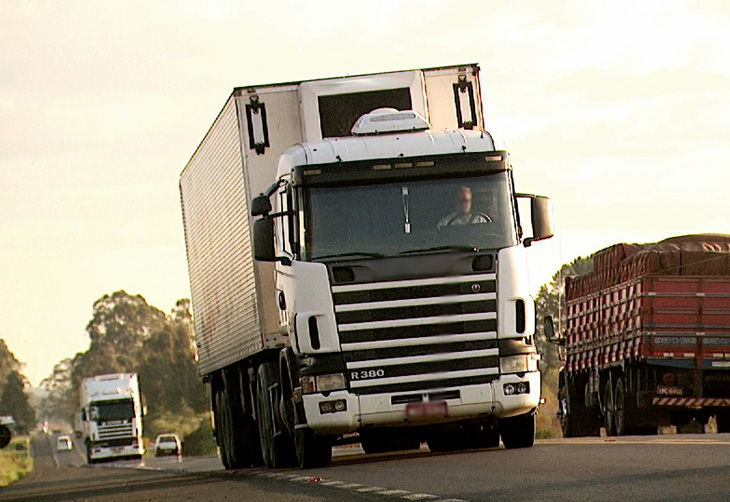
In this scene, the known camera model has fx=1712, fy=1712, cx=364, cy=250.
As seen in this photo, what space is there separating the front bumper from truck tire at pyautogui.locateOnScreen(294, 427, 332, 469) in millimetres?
1402

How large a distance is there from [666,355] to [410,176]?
11604 mm

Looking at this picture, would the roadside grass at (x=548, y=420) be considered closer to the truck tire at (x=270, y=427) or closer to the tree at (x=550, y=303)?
the truck tire at (x=270, y=427)

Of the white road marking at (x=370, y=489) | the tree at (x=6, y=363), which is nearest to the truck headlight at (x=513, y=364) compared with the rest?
the white road marking at (x=370, y=489)

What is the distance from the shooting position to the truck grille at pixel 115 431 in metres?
69.1

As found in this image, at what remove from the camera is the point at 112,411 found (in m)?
68.9

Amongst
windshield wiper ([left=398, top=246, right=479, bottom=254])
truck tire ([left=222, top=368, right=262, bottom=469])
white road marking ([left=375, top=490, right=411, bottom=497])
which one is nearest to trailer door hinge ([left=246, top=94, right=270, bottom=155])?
windshield wiper ([left=398, top=246, right=479, bottom=254])

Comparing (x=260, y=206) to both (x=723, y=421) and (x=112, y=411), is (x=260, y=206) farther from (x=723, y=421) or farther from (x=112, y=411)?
(x=112, y=411)

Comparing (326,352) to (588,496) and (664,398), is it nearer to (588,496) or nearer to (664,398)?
(588,496)

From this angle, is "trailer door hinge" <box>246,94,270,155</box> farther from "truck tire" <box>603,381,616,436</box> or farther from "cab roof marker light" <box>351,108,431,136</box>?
"truck tire" <box>603,381,616,436</box>

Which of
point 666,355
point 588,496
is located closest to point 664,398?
point 666,355

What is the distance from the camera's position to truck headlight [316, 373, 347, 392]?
17703 millimetres

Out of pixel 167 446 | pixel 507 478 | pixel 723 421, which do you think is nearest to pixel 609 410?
pixel 723 421

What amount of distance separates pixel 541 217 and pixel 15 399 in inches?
7239

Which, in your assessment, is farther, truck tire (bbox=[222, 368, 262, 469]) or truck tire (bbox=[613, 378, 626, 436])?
truck tire (bbox=[613, 378, 626, 436])
